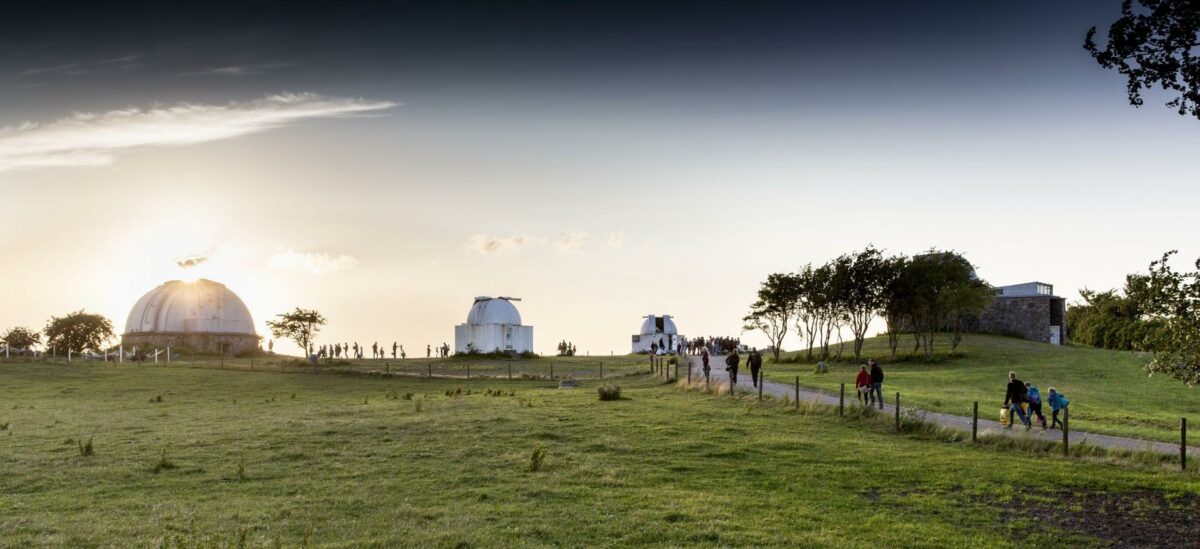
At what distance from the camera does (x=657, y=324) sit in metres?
118

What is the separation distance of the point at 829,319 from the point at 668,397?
1603 inches

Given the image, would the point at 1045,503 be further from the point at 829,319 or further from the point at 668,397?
the point at 829,319

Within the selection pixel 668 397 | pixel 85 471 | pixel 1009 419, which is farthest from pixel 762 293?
pixel 85 471

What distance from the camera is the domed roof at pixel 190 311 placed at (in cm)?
10112

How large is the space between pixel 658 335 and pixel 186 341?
172ft

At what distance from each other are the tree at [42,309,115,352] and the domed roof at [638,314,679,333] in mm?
60604

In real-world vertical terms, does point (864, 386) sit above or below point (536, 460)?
above

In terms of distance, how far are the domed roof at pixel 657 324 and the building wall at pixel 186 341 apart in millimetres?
46897

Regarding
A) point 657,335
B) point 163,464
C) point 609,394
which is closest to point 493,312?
point 657,335

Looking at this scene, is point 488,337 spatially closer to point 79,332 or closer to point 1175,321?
point 79,332

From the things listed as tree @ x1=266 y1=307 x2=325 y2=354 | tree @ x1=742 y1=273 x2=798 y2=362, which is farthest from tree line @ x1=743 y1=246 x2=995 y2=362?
tree @ x1=266 y1=307 x2=325 y2=354

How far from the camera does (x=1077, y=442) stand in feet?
84.2

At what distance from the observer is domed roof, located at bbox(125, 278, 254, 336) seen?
3981 inches

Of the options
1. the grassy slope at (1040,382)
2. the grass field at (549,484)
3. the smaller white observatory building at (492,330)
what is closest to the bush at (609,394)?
the grass field at (549,484)
